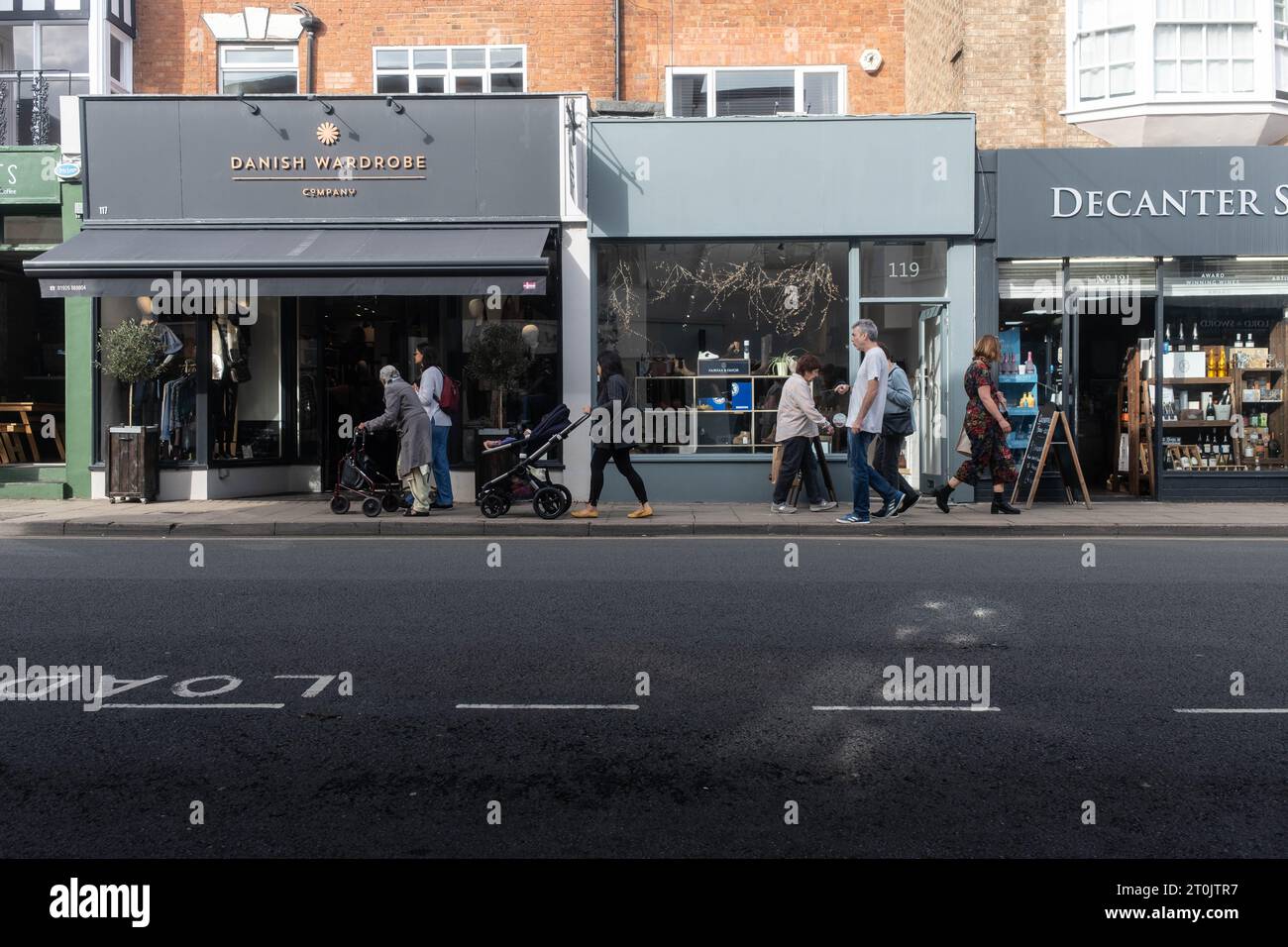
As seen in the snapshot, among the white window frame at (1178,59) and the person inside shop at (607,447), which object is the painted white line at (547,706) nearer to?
the person inside shop at (607,447)

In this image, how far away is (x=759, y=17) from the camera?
17.6 meters

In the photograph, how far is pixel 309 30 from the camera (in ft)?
56.7

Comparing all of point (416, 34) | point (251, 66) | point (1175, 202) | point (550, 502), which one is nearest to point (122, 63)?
point (251, 66)

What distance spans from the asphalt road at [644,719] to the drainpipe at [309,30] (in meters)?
10.6

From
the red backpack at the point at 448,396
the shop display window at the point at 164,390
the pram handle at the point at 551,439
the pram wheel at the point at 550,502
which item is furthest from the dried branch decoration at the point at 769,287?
the shop display window at the point at 164,390

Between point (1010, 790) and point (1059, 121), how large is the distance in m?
14.0

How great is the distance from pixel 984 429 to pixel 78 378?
39.8ft

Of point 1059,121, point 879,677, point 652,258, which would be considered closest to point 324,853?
point 879,677

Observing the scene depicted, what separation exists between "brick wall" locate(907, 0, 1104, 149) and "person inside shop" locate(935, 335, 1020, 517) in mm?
4422

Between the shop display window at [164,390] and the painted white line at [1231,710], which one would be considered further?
the shop display window at [164,390]

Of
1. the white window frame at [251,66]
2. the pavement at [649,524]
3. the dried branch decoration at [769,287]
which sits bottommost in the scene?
the pavement at [649,524]

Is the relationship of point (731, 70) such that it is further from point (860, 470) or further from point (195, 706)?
point (195, 706)

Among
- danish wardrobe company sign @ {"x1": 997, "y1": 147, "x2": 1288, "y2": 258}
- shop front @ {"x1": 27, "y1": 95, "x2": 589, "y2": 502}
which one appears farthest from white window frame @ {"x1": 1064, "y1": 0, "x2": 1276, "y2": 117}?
shop front @ {"x1": 27, "y1": 95, "x2": 589, "y2": 502}

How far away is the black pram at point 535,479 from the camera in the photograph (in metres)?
13.1
